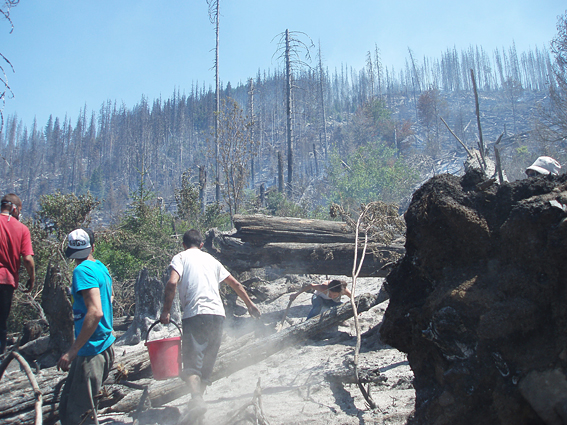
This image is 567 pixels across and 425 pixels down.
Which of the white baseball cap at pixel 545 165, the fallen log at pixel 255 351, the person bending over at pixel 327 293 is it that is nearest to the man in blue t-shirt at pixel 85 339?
the fallen log at pixel 255 351

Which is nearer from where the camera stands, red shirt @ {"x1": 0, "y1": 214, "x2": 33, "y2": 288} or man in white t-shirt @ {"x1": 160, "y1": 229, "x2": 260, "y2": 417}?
man in white t-shirt @ {"x1": 160, "y1": 229, "x2": 260, "y2": 417}

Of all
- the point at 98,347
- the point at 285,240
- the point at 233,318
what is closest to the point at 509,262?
the point at 98,347

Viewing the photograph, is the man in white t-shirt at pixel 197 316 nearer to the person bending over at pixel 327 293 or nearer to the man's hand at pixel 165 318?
the man's hand at pixel 165 318

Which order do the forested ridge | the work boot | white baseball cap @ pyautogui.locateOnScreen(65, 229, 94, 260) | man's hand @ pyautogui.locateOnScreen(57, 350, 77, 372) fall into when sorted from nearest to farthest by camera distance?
man's hand @ pyautogui.locateOnScreen(57, 350, 77, 372) → white baseball cap @ pyautogui.locateOnScreen(65, 229, 94, 260) → the work boot → the forested ridge

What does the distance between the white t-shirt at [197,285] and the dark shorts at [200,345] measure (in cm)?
8

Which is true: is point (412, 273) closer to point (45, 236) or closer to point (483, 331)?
point (483, 331)

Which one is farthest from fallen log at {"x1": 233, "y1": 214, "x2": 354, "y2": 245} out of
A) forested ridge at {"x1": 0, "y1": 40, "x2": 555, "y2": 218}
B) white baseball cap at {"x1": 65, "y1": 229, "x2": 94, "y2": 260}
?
forested ridge at {"x1": 0, "y1": 40, "x2": 555, "y2": 218}

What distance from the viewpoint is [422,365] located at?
229cm

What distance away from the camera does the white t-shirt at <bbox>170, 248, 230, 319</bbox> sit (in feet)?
11.8

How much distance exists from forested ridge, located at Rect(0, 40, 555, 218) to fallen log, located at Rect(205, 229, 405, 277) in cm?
3942

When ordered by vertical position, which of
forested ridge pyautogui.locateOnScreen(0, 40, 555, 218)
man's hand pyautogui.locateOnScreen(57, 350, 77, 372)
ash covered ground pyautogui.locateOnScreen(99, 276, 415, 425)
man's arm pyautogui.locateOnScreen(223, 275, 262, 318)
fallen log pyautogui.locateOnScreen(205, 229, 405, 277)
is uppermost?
forested ridge pyautogui.locateOnScreen(0, 40, 555, 218)

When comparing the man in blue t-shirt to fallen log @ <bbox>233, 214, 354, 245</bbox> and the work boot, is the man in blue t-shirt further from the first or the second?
fallen log @ <bbox>233, 214, 354, 245</bbox>

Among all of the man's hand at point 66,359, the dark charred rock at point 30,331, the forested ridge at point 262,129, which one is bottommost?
the dark charred rock at point 30,331

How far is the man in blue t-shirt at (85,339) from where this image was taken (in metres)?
2.76
